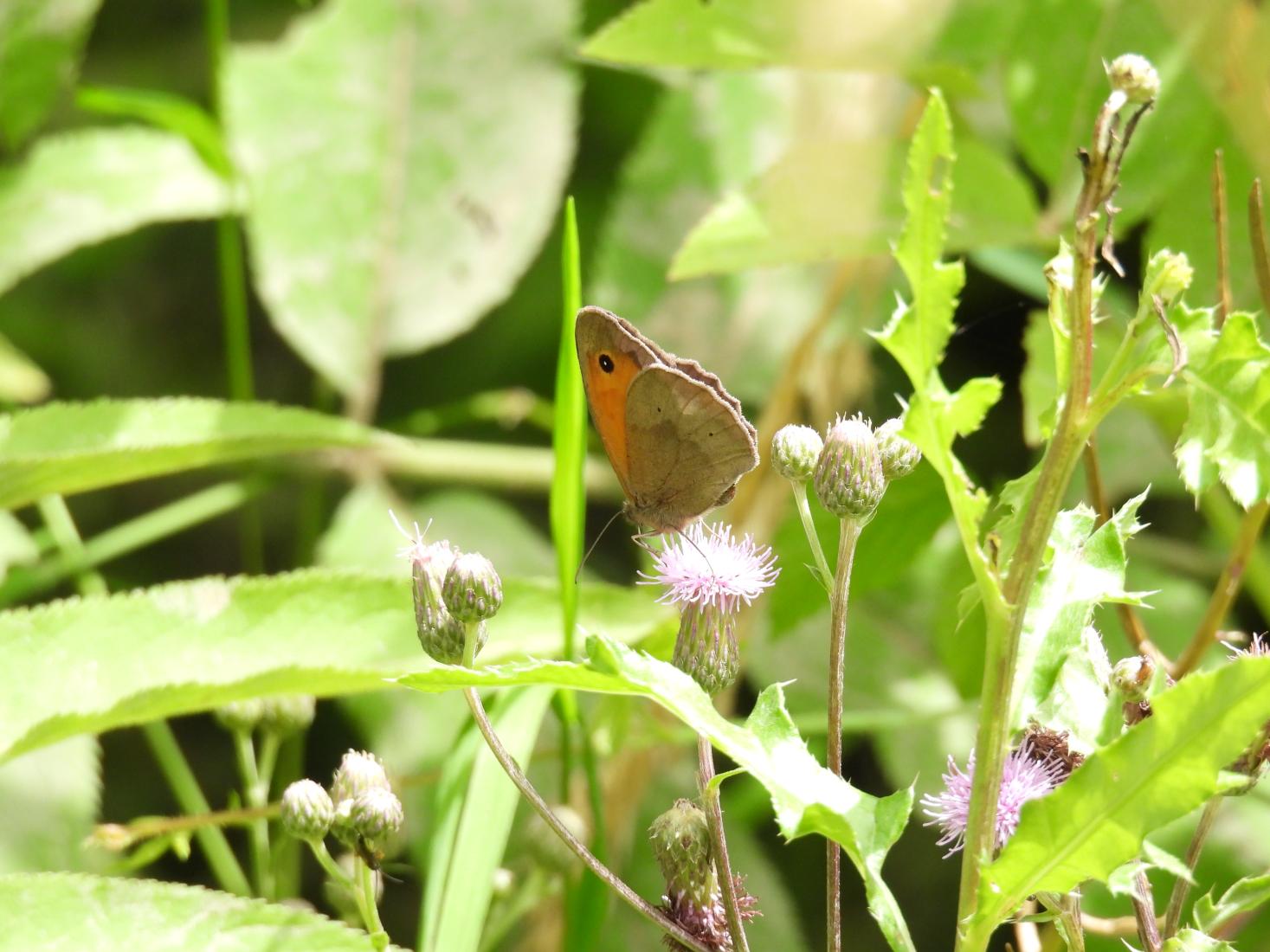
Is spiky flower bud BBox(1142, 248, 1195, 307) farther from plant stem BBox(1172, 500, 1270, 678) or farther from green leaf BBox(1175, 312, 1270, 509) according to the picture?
plant stem BBox(1172, 500, 1270, 678)

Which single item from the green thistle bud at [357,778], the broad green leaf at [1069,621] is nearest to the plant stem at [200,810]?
the green thistle bud at [357,778]

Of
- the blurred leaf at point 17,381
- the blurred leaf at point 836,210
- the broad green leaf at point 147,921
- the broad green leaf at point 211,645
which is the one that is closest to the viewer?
the broad green leaf at point 147,921

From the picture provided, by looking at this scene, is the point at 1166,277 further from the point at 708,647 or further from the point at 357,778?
the point at 357,778

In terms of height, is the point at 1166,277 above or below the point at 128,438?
above

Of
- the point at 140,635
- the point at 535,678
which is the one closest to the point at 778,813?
the point at 535,678

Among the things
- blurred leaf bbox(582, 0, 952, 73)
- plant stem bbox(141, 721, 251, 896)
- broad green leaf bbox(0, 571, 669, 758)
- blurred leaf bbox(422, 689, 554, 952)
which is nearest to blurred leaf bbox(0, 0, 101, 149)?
blurred leaf bbox(582, 0, 952, 73)

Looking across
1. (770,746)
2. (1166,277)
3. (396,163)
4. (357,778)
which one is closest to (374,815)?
(357,778)

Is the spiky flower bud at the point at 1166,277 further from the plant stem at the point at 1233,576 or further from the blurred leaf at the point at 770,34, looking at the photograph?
the blurred leaf at the point at 770,34
